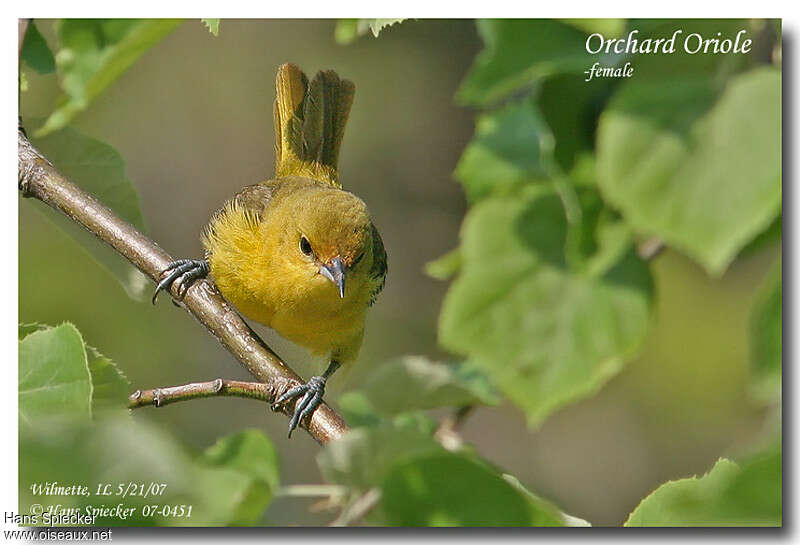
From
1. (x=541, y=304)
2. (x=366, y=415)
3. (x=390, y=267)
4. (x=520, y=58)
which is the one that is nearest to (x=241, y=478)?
(x=541, y=304)

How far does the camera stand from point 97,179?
1.63 metres

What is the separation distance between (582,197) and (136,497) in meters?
0.49

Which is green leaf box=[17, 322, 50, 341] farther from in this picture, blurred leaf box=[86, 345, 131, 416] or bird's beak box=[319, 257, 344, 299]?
bird's beak box=[319, 257, 344, 299]

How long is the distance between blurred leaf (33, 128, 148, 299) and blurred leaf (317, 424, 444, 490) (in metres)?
0.93

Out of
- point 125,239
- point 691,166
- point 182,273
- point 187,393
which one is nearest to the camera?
point 691,166

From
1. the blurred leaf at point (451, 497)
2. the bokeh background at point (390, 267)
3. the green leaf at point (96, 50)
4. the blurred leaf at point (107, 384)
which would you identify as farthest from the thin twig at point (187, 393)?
the bokeh background at point (390, 267)

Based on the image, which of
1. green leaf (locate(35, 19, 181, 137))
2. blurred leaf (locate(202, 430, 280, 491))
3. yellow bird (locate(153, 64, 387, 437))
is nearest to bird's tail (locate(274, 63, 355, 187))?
Answer: yellow bird (locate(153, 64, 387, 437))

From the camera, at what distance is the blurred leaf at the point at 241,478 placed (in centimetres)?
82

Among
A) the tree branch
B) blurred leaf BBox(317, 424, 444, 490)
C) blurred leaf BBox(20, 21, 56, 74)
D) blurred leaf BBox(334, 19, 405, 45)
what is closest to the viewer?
blurred leaf BBox(317, 424, 444, 490)

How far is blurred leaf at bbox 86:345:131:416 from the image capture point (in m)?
1.19

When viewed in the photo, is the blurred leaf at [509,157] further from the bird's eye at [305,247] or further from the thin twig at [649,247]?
the bird's eye at [305,247]

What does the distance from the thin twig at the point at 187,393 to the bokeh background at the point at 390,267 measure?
73 centimetres

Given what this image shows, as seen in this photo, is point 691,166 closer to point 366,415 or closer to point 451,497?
point 451,497

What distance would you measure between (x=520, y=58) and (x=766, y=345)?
275 mm
